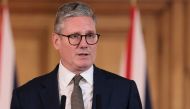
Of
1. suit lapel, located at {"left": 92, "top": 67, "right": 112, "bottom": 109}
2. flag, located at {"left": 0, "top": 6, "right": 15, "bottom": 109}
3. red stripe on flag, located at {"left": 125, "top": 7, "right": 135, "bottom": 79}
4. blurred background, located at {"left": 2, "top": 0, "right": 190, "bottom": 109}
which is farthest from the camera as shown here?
blurred background, located at {"left": 2, "top": 0, "right": 190, "bottom": 109}

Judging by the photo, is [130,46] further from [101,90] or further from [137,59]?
[101,90]

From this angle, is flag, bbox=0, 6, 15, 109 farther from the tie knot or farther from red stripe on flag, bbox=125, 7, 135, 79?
the tie knot

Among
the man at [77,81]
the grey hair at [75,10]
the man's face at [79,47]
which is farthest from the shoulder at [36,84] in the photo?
the grey hair at [75,10]

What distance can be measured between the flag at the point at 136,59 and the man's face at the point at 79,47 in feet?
5.87

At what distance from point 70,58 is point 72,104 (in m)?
0.16

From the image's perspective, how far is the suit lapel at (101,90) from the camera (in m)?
1.64

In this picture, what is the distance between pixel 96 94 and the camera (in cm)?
167

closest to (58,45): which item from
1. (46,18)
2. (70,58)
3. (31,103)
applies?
(70,58)

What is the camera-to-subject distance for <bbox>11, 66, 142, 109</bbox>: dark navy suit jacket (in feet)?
5.50

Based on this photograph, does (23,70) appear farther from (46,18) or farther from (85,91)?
(85,91)

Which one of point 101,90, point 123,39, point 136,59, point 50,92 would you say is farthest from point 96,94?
point 123,39

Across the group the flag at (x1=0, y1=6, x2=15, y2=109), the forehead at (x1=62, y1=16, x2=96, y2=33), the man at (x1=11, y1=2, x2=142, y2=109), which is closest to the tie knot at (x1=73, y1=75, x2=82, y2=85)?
the man at (x1=11, y1=2, x2=142, y2=109)

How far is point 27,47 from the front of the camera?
154 inches

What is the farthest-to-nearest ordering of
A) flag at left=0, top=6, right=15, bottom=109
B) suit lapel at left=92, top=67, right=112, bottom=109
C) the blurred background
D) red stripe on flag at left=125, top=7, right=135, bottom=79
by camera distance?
the blurred background, red stripe on flag at left=125, top=7, right=135, bottom=79, flag at left=0, top=6, right=15, bottom=109, suit lapel at left=92, top=67, right=112, bottom=109
